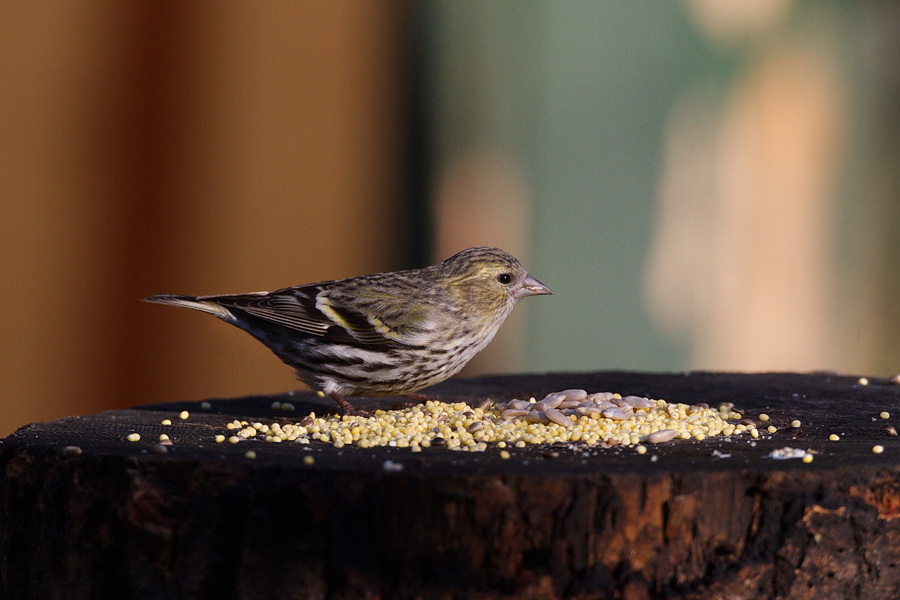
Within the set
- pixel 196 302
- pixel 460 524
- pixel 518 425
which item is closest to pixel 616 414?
pixel 518 425

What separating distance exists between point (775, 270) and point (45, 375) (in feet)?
17.1

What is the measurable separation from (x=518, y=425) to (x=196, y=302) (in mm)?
1603

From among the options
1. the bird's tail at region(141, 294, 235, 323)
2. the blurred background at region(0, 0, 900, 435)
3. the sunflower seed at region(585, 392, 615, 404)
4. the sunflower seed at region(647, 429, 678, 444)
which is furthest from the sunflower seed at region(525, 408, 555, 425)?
the blurred background at region(0, 0, 900, 435)

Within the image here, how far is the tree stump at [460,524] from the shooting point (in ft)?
9.15

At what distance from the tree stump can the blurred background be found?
14.0 ft

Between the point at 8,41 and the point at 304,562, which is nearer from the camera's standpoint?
the point at 304,562

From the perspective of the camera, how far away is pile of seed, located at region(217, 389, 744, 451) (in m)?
3.52

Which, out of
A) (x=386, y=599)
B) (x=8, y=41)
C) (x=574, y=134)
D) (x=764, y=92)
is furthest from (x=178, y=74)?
(x=386, y=599)

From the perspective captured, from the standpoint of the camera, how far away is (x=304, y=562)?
9.36 feet

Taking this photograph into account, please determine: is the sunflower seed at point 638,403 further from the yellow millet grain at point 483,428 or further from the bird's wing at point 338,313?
the bird's wing at point 338,313

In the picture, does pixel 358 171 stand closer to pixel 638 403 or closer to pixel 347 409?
pixel 347 409

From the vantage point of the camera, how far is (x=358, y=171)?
7.73m

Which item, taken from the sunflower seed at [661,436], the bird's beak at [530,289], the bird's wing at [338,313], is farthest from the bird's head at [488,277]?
the sunflower seed at [661,436]

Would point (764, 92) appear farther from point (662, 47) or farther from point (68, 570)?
point (68, 570)
